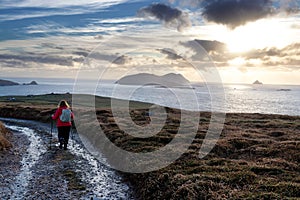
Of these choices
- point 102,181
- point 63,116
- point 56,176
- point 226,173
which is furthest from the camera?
point 63,116

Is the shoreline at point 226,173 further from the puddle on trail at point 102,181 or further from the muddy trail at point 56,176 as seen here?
the muddy trail at point 56,176

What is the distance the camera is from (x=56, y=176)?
1956cm

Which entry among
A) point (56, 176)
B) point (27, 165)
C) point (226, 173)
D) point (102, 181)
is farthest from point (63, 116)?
point (226, 173)

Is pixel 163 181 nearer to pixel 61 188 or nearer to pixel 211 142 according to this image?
pixel 61 188

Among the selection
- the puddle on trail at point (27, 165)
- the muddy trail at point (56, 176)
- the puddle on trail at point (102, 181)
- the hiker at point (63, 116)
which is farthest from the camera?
the hiker at point (63, 116)

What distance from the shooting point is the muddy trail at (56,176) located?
16.6 m

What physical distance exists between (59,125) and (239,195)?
17.4 metres

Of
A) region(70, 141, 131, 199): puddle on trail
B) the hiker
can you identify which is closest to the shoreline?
region(70, 141, 131, 199): puddle on trail

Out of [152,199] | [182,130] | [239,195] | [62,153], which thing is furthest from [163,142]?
[239,195]

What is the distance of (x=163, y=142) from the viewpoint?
2742 centimetres

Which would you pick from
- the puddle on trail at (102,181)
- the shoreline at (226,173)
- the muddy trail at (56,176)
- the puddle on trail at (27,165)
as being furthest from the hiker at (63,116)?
the shoreline at (226,173)

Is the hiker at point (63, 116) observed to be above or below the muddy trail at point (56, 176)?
above

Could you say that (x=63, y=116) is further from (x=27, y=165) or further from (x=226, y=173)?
(x=226, y=173)

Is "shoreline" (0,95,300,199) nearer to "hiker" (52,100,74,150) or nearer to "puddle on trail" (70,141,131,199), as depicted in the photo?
"puddle on trail" (70,141,131,199)
